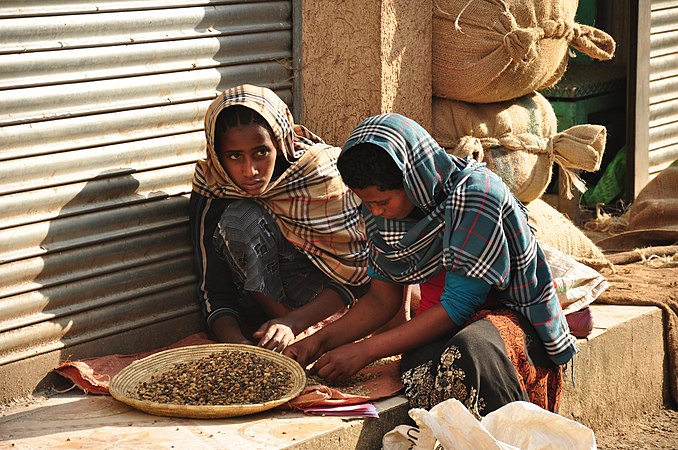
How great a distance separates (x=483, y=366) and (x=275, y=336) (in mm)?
880

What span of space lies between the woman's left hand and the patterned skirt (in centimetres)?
17

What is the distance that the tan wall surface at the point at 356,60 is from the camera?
4.95m

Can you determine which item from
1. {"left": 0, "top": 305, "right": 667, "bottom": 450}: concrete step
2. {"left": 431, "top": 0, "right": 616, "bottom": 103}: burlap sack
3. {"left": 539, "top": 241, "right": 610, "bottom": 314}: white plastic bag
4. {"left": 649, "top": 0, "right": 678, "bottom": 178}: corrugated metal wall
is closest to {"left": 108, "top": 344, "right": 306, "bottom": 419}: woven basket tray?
{"left": 0, "top": 305, "right": 667, "bottom": 450}: concrete step

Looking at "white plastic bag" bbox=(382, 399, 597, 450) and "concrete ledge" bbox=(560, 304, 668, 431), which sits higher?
"white plastic bag" bbox=(382, 399, 597, 450)

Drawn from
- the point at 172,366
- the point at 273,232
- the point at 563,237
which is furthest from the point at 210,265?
the point at 563,237

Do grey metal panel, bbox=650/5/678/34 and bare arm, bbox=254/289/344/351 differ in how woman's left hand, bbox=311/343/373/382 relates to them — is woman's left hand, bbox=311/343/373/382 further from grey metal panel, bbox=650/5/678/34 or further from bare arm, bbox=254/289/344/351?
grey metal panel, bbox=650/5/678/34

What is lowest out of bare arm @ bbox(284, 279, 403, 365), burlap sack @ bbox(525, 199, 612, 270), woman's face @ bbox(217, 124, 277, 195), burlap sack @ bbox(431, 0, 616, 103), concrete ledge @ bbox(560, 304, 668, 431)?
concrete ledge @ bbox(560, 304, 668, 431)

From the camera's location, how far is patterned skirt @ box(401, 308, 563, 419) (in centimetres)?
358

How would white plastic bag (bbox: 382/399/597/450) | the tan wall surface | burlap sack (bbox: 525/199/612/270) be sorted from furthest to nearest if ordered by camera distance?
burlap sack (bbox: 525/199/612/270) < the tan wall surface < white plastic bag (bbox: 382/399/597/450)

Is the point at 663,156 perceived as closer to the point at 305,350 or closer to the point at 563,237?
the point at 563,237

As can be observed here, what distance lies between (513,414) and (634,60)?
448cm

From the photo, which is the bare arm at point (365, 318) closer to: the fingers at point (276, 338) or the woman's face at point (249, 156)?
the fingers at point (276, 338)

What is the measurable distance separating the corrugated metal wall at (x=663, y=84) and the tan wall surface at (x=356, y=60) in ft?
9.42

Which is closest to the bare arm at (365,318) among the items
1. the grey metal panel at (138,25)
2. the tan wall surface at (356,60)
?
the tan wall surface at (356,60)
